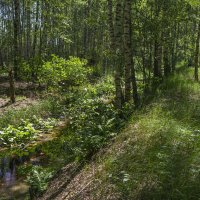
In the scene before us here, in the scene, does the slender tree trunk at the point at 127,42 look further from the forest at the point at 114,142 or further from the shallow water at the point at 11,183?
the shallow water at the point at 11,183

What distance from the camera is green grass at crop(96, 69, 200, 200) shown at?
14.8ft

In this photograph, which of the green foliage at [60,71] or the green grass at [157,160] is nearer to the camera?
the green grass at [157,160]

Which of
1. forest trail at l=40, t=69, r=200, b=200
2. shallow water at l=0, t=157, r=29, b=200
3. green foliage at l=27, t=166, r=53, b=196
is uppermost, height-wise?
forest trail at l=40, t=69, r=200, b=200

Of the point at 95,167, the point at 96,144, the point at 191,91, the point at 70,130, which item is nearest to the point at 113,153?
the point at 95,167

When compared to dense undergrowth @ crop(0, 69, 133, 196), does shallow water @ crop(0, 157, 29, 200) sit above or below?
below

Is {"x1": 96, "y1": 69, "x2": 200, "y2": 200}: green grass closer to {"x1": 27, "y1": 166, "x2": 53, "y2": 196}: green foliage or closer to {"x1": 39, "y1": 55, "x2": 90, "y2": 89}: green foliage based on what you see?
{"x1": 27, "y1": 166, "x2": 53, "y2": 196}: green foliage

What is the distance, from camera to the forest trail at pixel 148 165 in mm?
4551

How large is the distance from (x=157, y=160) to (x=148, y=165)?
187 mm

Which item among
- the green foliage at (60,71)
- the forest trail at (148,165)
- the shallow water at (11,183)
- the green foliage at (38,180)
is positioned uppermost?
the green foliage at (60,71)

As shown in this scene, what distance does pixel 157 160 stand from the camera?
522 cm

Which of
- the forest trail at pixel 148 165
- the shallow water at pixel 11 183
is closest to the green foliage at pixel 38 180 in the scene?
the forest trail at pixel 148 165

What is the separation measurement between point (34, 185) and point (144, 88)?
8.74m

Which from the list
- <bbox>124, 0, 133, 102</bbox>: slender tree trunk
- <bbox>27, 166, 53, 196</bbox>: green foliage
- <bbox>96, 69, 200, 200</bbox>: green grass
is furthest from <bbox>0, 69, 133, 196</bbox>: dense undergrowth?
<bbox>124, 0, 133, 102</bbox>: slender tree trunk

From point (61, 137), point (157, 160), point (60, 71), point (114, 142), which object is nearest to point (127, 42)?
point (61, 137)
